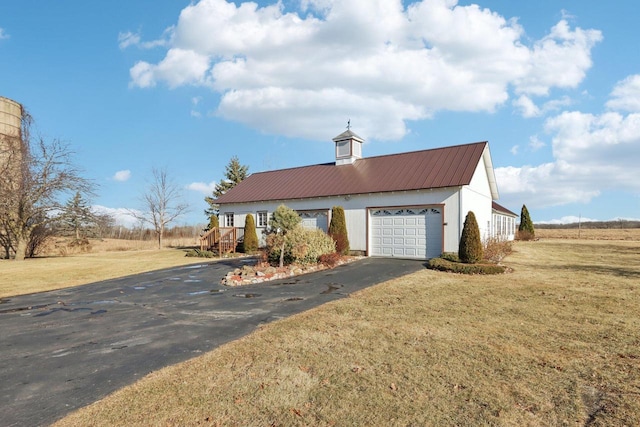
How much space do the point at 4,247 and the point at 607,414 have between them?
30719mm

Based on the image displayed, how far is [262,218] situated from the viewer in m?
23.6

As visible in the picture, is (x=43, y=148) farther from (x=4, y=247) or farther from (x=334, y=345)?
(x=334, y=345)

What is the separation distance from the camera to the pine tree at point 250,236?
72.8 feet

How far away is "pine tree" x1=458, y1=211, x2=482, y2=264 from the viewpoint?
1420 centimetres

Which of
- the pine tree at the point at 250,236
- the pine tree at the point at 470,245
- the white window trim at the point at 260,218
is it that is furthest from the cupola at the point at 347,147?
the pine tree at the point at 470,245

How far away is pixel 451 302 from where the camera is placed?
338 inches

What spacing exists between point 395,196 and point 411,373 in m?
14.3

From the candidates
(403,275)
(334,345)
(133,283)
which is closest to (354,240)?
(403,275)

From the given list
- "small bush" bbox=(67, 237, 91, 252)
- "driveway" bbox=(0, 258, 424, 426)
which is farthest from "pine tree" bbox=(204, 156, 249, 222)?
"driveway" bbox=(0, 258, 424, 426)

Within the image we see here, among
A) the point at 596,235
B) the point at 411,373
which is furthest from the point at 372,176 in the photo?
the point at 596,235

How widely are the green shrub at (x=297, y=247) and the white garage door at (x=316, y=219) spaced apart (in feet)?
16.6

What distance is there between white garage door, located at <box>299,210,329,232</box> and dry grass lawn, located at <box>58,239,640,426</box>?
1247cm

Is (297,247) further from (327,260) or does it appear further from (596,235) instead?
(596,235)

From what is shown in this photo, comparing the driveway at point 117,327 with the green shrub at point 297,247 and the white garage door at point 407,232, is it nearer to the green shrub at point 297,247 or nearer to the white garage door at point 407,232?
the green shrub at point 297,247
